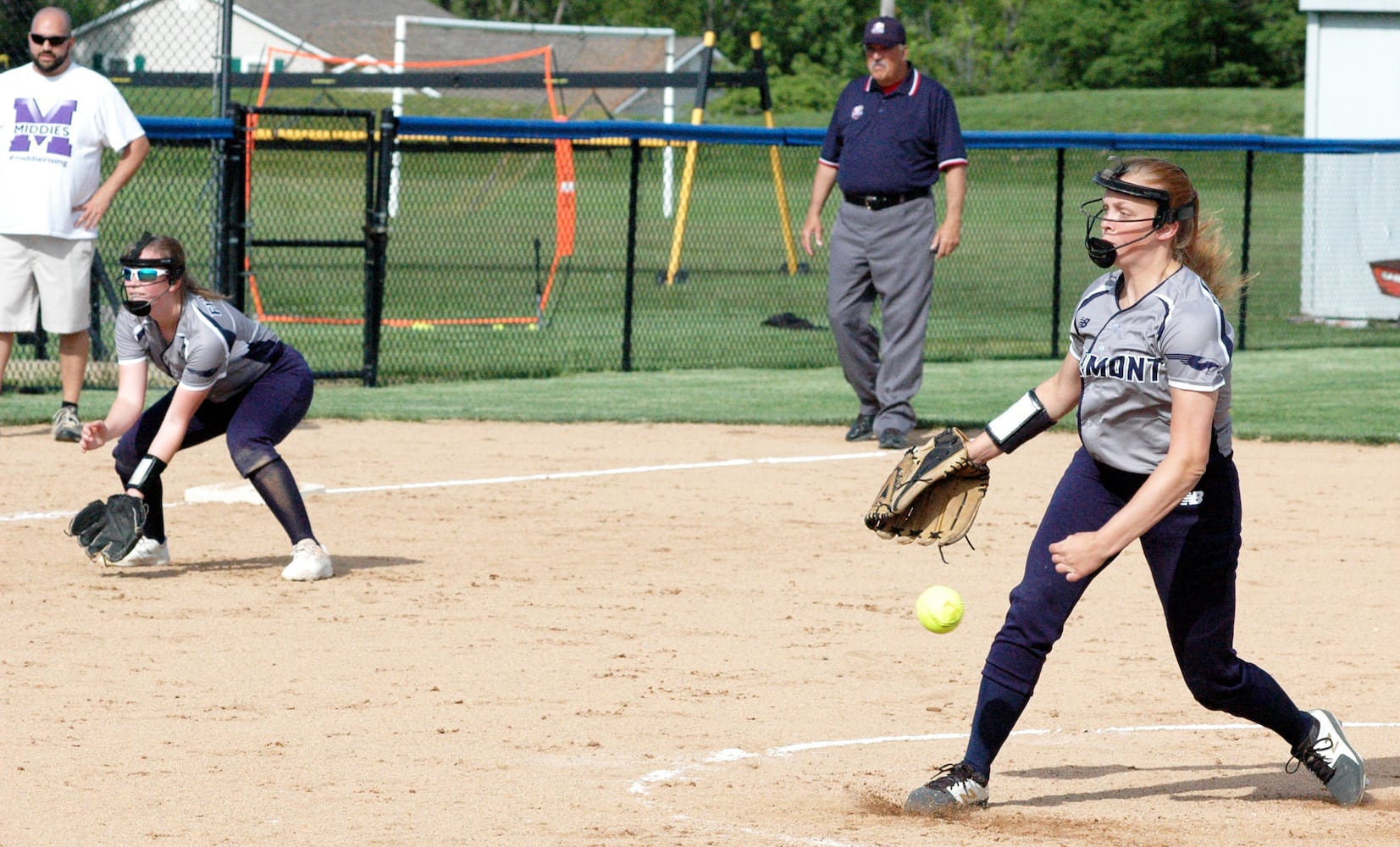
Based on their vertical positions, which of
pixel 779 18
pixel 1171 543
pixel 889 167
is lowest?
pixel 1171 543

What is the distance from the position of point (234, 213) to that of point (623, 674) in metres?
7.31

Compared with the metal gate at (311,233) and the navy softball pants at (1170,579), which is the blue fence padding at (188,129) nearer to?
the metal gate at (311,233)

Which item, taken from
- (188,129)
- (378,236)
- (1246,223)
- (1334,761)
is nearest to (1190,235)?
(1334,761)

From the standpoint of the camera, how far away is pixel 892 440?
10.6 m

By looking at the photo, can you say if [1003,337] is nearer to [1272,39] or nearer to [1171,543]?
[1171,543]

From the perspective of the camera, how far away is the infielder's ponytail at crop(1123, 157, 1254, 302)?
14.3ft

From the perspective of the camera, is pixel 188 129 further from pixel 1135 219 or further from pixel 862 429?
pixel 1135 219

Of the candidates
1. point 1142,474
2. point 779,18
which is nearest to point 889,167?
point 1142,474

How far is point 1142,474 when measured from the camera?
14.2ft

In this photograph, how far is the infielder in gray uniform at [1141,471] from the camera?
424 centimetres

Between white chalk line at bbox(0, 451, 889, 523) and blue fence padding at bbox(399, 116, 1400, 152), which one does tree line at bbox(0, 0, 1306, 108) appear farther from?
white chalk line at bbox(0, 451, 889, 523)

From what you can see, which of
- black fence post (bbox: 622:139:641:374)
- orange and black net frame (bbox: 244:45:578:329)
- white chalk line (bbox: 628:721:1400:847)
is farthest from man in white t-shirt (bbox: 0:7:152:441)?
white chalk line (bbox: 628:721:1400:847)

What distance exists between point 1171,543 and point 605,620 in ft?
8.73

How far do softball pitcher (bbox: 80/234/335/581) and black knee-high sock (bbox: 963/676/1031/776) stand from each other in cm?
338
